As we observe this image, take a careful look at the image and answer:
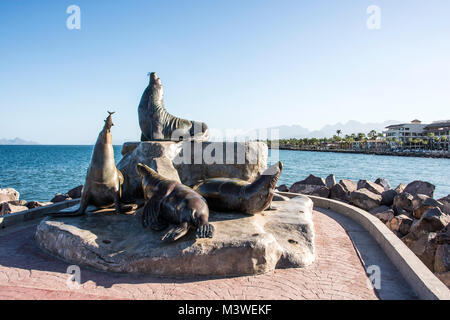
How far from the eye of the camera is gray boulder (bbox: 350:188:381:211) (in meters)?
11.3

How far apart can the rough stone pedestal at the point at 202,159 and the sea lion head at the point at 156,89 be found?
1.52 metres

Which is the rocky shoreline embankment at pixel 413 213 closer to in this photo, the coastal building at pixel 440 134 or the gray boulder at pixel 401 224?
the gray boulder at pixel 401 224

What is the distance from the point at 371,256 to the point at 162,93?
6.49 m

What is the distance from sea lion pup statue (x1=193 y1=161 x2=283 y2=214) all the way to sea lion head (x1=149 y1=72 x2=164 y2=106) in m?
3.50

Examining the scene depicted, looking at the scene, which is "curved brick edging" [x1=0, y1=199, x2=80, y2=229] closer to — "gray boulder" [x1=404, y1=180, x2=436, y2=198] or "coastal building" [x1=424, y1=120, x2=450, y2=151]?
"gray boulder" [x1=404, y1=180, x2=436, y2=198]

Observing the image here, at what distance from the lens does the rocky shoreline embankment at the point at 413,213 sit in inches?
277

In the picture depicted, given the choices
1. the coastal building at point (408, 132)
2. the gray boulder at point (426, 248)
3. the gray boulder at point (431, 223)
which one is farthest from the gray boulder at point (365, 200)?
the coastal building at point (408, 132)

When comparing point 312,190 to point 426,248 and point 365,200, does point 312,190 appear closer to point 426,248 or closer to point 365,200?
point 365,200

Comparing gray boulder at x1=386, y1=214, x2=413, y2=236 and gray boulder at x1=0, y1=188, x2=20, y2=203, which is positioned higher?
gray boulder at x1=0, y1=188, x2=20, y2=203

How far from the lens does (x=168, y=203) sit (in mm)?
5383

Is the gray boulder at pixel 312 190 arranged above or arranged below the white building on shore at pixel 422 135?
below

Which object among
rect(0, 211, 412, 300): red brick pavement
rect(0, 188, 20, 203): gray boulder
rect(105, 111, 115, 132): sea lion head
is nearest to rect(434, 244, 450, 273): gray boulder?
rect(0, 211, 412, 300): red brick pavement
